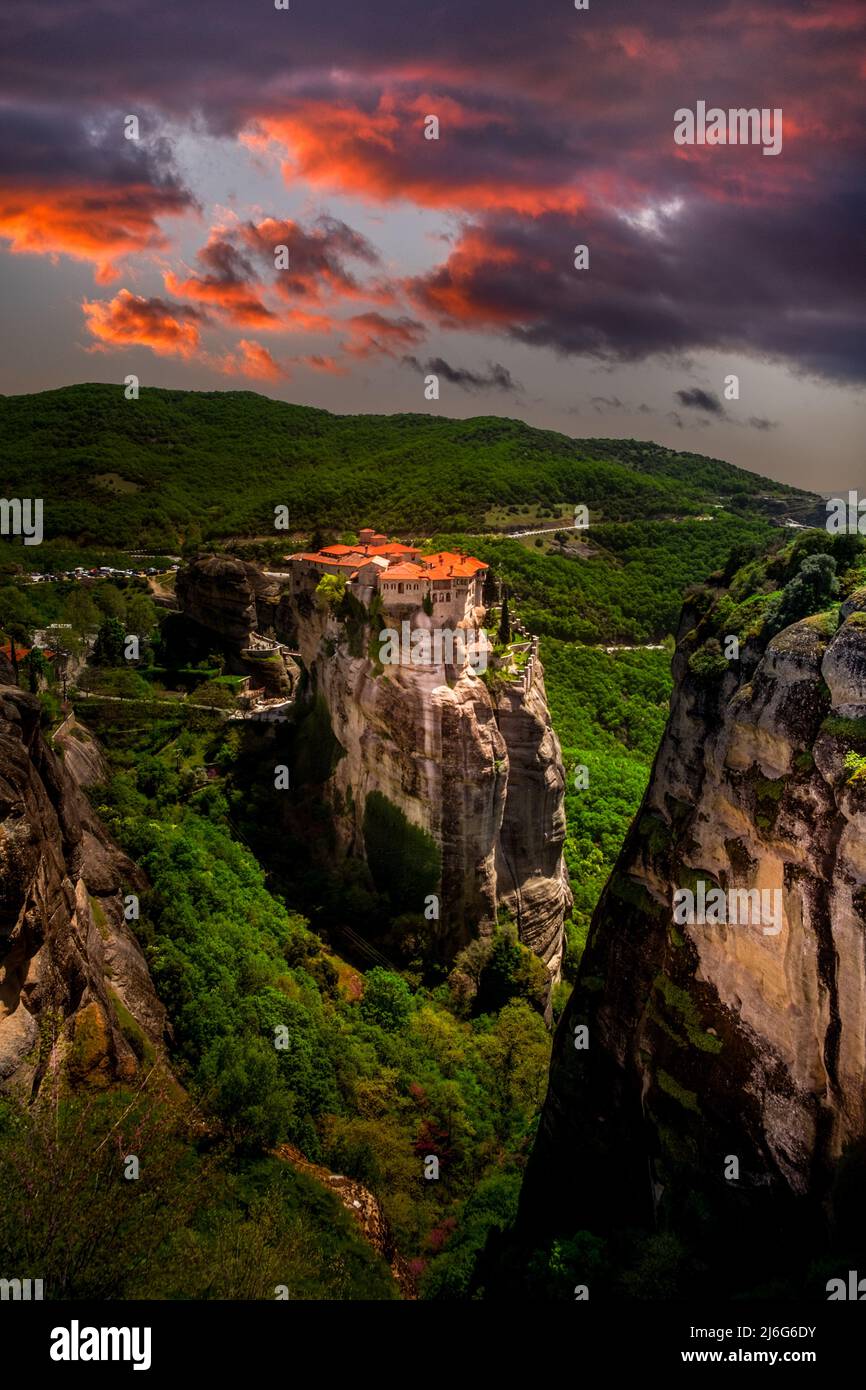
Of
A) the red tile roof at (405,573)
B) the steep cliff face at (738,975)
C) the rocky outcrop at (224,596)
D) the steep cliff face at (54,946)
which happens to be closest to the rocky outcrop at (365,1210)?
the steep cliff face at (738,975)

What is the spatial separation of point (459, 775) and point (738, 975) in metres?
17.9

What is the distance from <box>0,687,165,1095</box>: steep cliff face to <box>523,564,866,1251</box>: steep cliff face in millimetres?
11196

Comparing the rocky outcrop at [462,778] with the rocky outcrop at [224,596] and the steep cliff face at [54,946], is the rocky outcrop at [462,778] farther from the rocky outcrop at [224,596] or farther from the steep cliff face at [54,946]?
the steep cliff face at [54,946]

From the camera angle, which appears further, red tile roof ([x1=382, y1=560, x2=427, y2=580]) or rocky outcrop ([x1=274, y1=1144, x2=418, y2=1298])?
red tile roof ([x1=382, y1=560, x2=427, y2=580])

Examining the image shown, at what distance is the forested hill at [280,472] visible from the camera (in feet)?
282

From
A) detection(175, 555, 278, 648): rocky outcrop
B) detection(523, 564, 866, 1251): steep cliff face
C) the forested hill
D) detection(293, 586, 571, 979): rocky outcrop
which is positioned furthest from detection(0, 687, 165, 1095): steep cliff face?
the forested hill

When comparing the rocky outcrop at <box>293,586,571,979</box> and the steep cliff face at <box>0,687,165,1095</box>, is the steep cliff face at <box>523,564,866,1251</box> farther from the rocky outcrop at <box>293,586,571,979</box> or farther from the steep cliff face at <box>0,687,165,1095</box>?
the rocky outcrop at <box>293,586,571,979</box>

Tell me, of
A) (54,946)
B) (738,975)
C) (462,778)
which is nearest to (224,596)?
(462,778)

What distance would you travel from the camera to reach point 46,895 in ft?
60.6

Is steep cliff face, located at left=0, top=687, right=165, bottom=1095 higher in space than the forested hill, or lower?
lower

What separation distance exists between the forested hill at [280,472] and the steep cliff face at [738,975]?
2605 inches

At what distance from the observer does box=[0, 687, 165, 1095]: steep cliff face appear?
16.3 m
